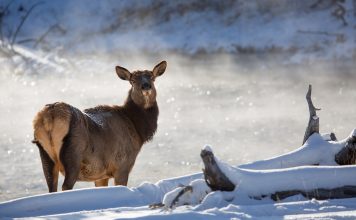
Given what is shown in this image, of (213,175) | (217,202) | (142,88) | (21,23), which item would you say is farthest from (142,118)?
(21,23)

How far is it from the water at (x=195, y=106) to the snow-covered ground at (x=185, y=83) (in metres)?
0.04

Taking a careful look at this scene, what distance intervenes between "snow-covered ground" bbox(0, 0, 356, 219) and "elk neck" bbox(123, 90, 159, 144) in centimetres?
269

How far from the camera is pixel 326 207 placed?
231 inches

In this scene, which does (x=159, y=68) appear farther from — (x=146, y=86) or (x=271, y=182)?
(x=271, y=182)

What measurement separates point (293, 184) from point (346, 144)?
1340 mm

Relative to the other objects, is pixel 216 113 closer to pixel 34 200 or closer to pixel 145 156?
pixel 145 156

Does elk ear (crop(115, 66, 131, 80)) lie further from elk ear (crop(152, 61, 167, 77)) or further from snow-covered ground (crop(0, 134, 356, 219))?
snow-covered ground (crop(0, 134, 356, 219))

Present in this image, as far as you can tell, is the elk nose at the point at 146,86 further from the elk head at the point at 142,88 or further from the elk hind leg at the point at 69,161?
the elk hind leg at the point at 69,161

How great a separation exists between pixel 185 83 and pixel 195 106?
4.28m

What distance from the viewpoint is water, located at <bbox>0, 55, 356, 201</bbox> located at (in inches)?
594

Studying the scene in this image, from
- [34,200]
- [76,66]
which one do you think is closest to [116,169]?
[34,200]

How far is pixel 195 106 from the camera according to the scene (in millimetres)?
22250

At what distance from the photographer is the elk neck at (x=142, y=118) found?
9.72m

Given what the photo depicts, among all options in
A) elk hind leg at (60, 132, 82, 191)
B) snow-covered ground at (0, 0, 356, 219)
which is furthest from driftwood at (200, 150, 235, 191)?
elk hind leg at (60, 132, 82, 191)
